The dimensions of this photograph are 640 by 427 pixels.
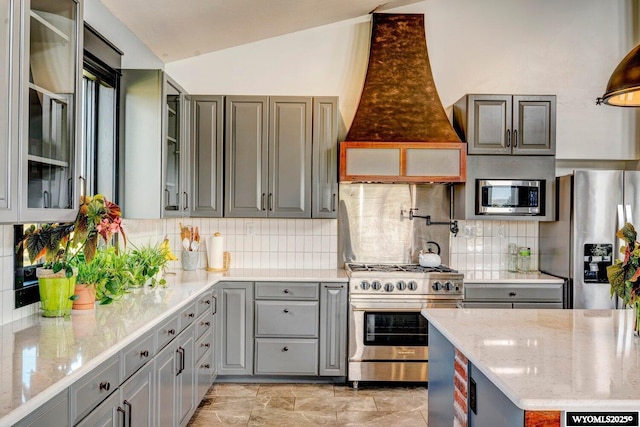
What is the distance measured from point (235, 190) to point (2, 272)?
7.18 feet

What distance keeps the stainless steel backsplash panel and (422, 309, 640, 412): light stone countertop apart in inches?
77.2

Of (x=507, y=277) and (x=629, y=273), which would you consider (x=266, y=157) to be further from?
(x=629, y=273)

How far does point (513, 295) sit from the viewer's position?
412cm

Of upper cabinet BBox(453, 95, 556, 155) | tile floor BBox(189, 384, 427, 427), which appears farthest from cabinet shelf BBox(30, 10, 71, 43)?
upper cabinet BBox(453, 95, 556, 155)

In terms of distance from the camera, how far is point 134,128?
347 cm

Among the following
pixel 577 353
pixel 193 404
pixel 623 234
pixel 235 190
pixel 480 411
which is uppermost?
pixel 235 190

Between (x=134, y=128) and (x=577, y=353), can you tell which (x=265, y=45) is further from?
(x=577, y=353)

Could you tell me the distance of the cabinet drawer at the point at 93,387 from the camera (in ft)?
5.41

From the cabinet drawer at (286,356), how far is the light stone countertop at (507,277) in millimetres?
1447

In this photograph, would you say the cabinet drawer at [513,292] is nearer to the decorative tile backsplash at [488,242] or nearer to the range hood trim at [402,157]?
the decorative tile backsplash at [488,242]

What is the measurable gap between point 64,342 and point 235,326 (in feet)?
7.20

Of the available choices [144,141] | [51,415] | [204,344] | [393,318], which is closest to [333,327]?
[393,318]

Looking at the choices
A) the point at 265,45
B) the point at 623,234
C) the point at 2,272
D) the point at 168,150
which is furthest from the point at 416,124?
the point at 2,272

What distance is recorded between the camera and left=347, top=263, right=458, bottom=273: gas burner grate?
4.15m
